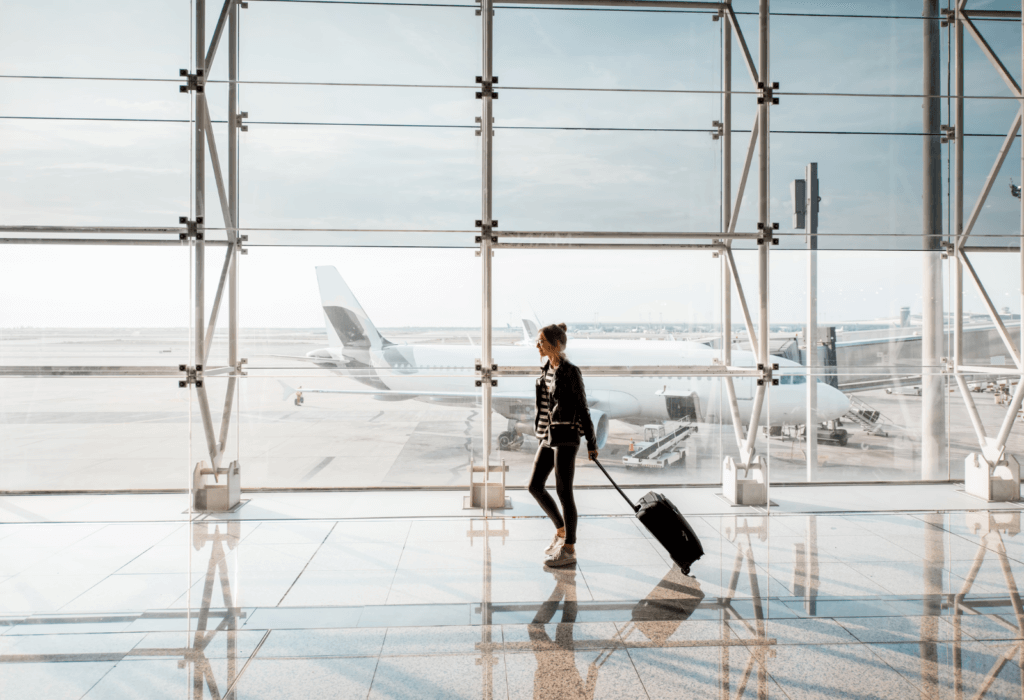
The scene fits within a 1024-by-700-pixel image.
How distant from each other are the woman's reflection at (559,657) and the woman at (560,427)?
465 mm

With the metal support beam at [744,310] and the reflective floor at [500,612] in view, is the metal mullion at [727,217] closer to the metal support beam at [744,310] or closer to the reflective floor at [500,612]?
the metal support beam at [744,310]

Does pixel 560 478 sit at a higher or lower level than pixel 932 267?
lower

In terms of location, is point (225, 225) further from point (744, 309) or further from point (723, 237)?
point (744, 309)

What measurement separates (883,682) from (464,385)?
11.7 ft

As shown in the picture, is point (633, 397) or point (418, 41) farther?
point (633, 397)

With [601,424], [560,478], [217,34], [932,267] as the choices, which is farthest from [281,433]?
[932,267]

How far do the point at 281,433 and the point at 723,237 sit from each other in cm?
459

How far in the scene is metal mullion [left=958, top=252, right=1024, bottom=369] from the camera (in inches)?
217

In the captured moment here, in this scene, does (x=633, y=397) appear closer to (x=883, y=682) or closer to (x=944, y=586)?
(x=944, y=586)

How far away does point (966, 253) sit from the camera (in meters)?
5.71

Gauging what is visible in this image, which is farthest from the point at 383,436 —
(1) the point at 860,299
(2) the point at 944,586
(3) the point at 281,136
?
(1) the point at 860,299

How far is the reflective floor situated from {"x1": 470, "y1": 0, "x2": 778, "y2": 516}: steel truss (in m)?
1.01

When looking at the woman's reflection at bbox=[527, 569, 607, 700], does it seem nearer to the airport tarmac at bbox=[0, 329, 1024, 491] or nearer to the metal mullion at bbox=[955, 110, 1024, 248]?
the airport tarmac at bbox=[0, 329, 1024, 491]

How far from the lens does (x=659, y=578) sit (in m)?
3.41
